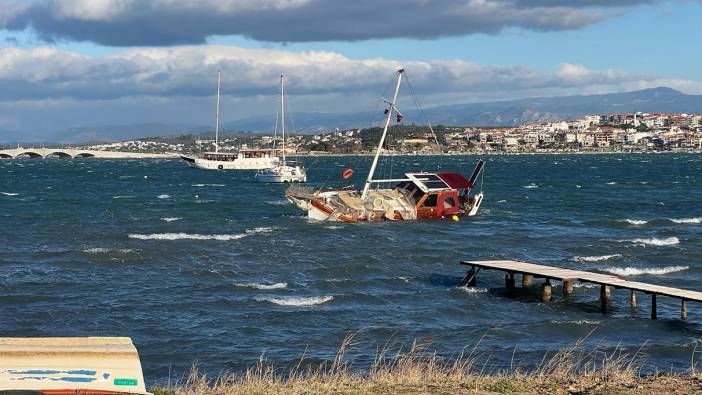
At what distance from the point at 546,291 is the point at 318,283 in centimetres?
799

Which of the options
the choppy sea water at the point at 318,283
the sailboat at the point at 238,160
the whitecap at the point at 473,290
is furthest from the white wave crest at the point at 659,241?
the sailboat at the point at 238,160

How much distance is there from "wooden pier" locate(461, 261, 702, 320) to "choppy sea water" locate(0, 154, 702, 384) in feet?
1.51

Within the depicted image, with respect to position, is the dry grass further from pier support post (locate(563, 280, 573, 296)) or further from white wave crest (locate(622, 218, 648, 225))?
white wave crest (locate(622, 218, 648, 225))

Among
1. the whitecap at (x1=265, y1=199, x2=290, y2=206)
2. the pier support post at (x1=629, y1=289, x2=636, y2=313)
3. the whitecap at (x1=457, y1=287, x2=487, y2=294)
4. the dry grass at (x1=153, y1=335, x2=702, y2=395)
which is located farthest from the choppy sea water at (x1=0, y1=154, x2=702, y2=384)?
the whitecap at (x1=265, y1=199, x2=290, y2=206)

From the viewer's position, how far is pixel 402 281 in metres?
34.7

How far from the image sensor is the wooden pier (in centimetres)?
2800

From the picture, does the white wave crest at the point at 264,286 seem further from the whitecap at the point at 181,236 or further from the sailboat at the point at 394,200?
the sailboat at the point at 394,200

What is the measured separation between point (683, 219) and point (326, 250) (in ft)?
90.6

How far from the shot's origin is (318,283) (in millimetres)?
34031

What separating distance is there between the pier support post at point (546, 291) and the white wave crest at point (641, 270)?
6255 mm

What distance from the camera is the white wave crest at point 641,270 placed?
3659 centimetres

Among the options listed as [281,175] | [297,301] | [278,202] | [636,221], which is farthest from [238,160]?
[297,301]


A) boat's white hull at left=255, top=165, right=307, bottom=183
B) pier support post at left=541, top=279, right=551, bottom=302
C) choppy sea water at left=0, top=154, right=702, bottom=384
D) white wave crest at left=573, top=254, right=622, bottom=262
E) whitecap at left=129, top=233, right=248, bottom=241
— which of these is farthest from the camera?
boat's white hull at left=255, top=165, right=307, bottom=183

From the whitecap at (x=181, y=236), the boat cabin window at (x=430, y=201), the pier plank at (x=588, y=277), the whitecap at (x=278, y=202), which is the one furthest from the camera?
the whitecap at (x=278, y=202)
